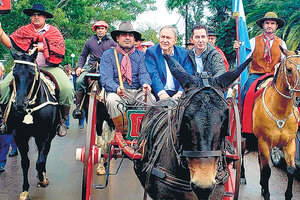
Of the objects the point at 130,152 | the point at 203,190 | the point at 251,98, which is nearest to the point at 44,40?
the point at 130,152

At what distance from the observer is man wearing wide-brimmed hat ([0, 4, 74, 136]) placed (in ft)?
19.2

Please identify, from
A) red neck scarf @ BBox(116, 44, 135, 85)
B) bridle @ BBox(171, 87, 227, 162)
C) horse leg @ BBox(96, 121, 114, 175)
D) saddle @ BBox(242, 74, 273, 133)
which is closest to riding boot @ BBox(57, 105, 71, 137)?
horse leg @ BBox(96, 121, 114, 175)

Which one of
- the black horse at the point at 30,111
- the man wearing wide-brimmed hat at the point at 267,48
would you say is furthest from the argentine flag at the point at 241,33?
the black horse at the point at 30,111

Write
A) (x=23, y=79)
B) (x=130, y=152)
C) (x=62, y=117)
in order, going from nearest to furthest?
(x=130, y=152)
(x=23, y=79)
(x=62, y=117)

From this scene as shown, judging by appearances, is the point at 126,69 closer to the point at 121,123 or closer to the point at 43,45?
the point at 121,123

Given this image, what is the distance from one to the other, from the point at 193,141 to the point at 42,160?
396cm

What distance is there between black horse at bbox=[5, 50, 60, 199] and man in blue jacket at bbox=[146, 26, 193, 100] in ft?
6.47

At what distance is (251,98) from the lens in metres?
6.23

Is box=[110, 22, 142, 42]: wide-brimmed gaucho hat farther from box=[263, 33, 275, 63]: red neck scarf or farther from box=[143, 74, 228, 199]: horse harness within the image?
box=[263, 33, 275, 63]: red neck scarf

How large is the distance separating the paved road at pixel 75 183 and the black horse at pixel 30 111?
361 millimetres

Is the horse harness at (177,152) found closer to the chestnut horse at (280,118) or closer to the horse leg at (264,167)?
the chestnut horse at (280,118)

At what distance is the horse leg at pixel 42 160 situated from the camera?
564cm

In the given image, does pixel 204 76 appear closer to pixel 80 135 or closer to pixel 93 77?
pixel 93 77

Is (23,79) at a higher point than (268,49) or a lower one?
lower
